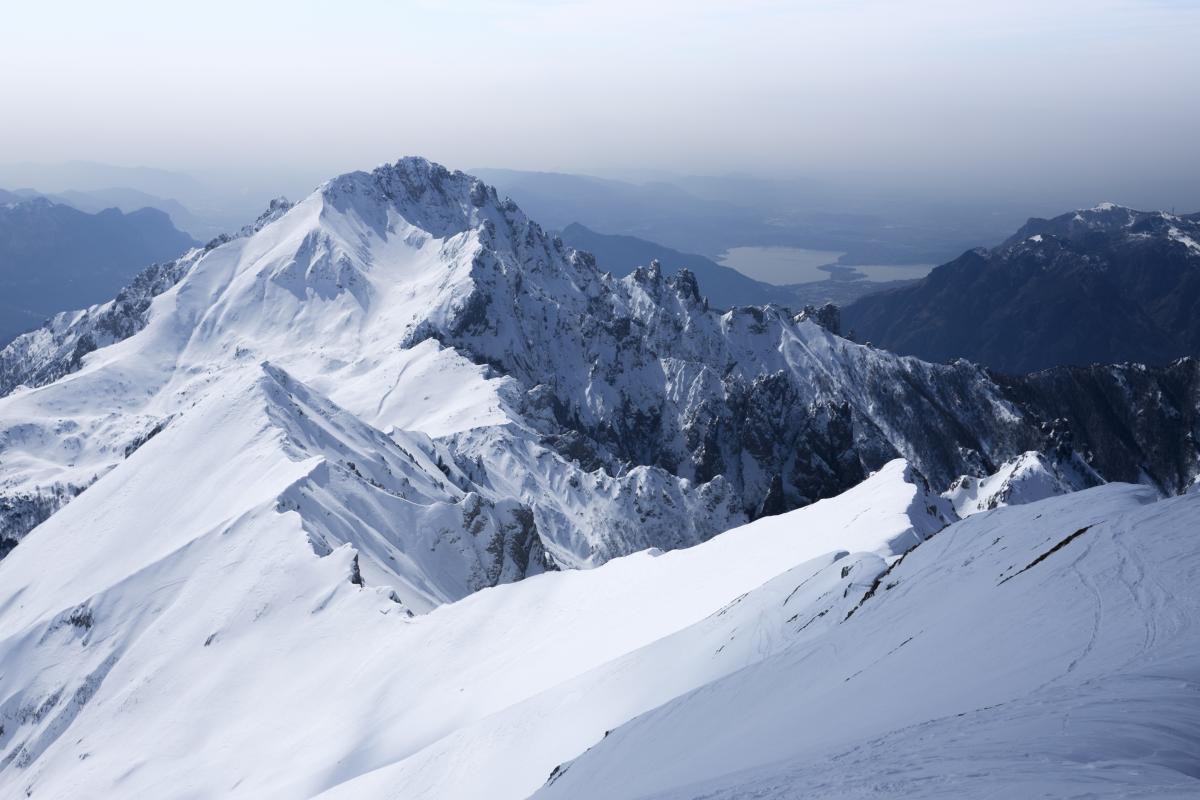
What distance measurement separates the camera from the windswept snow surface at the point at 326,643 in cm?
3431

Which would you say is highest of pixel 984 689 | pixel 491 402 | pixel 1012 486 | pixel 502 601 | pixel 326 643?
pixel 984 689

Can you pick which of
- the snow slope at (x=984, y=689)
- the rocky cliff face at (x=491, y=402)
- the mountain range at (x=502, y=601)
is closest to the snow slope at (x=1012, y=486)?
the mountain range at (x=502, y=601)

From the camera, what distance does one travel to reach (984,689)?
17031 millimetres

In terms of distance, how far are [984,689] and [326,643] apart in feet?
164

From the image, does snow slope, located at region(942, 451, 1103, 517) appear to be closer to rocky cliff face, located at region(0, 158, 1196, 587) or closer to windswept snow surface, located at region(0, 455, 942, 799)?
rocky cliff face, located at region(0, 158, 1196, 587)

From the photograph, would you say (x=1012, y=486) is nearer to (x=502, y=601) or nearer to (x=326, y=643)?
(x=502, y=601)

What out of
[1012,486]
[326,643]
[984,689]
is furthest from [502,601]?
[1012,486]

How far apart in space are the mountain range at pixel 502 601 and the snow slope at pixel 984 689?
0.11 metres

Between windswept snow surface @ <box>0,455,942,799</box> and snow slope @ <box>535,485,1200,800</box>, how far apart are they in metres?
4.95

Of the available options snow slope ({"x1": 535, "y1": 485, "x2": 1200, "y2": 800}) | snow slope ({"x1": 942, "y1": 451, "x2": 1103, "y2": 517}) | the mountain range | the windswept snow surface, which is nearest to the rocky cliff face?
the mountain range

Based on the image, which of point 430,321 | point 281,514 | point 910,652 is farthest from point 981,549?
point 430,321

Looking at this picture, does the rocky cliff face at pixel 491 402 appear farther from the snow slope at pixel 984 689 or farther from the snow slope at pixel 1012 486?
the snow slope at pixel 984 689

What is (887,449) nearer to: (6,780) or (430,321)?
(430,321)

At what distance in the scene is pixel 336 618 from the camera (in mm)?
59719
